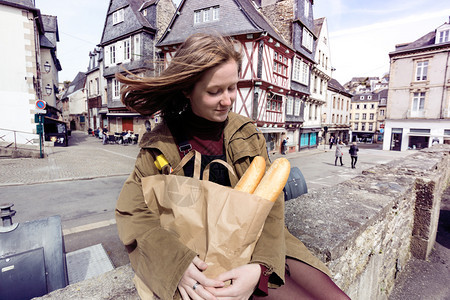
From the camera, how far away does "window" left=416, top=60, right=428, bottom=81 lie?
25.7 m

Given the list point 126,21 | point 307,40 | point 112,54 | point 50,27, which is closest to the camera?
point 307,40

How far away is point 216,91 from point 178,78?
0.80 ft

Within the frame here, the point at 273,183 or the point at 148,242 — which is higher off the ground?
the point at 273,183

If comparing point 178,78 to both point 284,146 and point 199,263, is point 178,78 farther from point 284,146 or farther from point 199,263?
point 284,146

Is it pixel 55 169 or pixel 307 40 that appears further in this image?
pixel 307 40

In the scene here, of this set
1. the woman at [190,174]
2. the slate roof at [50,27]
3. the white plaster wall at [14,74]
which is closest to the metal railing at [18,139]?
the white plaster wall at [14,74]

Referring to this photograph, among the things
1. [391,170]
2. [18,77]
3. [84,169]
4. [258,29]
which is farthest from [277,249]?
[18,77]

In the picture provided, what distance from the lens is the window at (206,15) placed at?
15.9 metres

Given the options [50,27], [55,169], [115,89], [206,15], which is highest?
[50,27]

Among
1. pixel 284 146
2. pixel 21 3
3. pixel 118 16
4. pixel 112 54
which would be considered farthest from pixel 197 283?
pixel 118 16

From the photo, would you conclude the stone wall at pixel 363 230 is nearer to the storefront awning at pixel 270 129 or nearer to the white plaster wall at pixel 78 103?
the storefront awning at pixel 270 129

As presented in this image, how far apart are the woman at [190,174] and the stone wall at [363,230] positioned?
1.12ft

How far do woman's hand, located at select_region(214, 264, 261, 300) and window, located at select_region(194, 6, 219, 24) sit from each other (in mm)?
17645

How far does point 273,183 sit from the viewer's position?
115 cm
